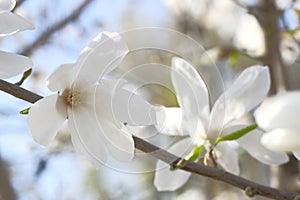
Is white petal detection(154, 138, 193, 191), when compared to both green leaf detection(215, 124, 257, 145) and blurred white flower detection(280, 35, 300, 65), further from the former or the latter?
blurred white flower detection(280, 35, 300, 65)

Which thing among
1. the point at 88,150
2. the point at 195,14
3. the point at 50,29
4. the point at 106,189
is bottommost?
the point at 106,189

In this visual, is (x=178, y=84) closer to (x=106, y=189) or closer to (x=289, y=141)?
(x=289, y=141)

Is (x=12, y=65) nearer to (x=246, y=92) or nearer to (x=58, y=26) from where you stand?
(x=246, y=92)

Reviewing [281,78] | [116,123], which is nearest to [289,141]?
[116,123]

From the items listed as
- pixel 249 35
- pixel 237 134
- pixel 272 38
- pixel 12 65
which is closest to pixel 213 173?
pixel 237 134

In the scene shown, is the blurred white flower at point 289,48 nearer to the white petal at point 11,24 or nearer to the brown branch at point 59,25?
the brown branch at point 59,25

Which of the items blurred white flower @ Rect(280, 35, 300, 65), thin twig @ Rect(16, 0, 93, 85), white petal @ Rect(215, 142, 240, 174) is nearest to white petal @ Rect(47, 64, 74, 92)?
white petal @ Rect(215, 142, 240, 174)

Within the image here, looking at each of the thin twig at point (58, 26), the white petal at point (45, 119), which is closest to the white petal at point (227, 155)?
the white petal at point (45, 119)
